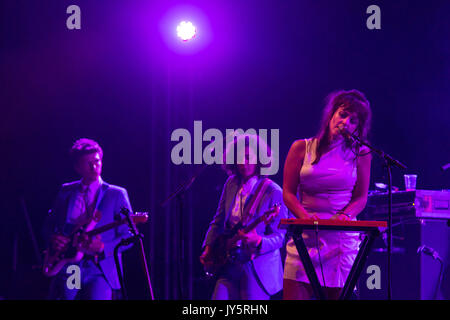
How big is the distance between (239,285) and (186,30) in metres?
2.82

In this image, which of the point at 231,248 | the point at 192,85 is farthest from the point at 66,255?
the point at 192,85

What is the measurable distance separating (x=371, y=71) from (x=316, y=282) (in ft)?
11.8

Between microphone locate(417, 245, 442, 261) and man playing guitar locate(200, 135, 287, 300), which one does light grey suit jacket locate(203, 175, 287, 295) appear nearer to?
man playing guitar locate(200, 135, 287, 300)

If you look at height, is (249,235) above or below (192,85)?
below

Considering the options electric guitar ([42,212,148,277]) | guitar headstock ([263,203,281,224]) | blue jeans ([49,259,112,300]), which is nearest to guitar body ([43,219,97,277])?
electric guitar ([42,212,148,277])

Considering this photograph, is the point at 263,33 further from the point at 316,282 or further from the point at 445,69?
the point at 316,282

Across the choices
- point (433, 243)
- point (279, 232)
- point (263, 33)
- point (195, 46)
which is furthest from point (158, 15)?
point (433, 243)

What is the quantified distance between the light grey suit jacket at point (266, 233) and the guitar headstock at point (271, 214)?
0.04m

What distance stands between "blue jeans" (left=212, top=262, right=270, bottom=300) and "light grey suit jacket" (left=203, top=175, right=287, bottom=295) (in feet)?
0.18

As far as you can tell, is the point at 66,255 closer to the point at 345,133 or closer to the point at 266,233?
the point at 266,233

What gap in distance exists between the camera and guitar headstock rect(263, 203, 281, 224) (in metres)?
4.82

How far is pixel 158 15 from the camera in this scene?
20.4 ft

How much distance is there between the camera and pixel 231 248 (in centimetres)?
480

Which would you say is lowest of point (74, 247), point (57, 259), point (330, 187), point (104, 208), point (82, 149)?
point (57, 259)
